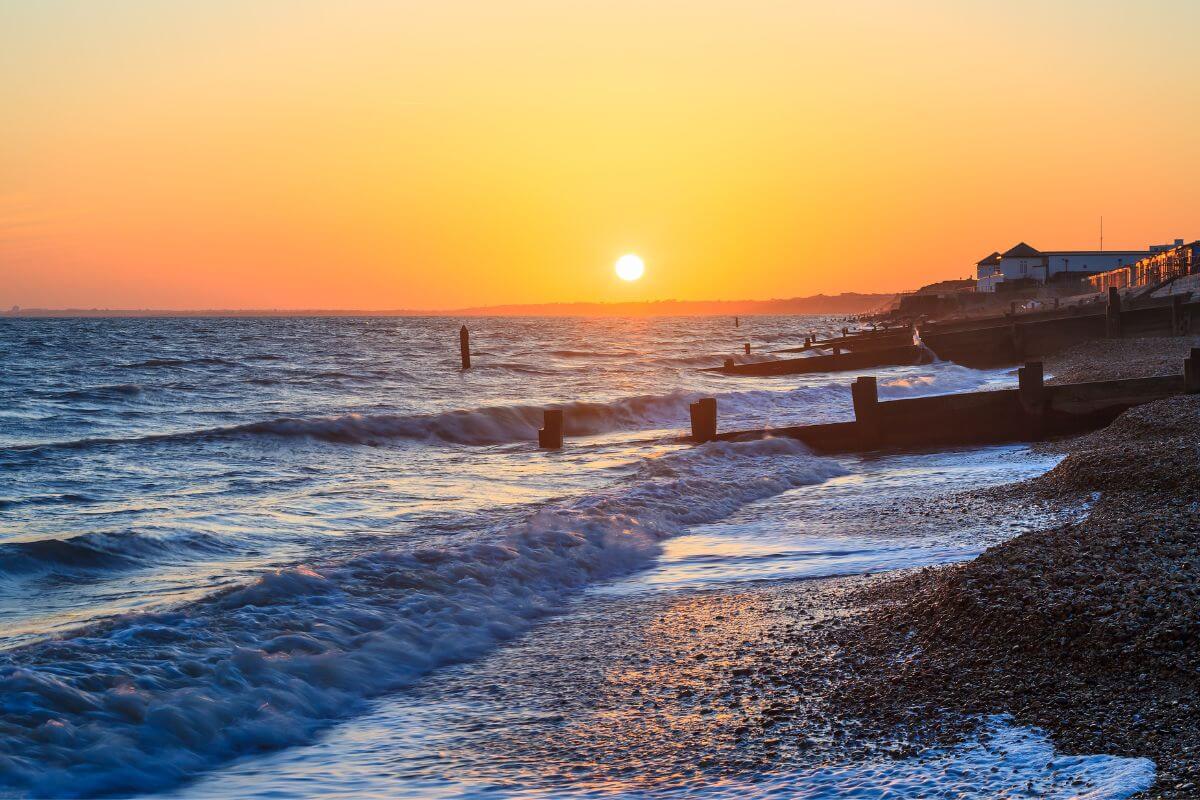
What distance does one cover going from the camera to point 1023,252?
4183 inches

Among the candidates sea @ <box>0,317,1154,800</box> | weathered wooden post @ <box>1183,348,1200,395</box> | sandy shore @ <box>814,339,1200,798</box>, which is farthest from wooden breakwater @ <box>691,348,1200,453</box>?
sandy shore @ <box>814,339,1200,798</box>

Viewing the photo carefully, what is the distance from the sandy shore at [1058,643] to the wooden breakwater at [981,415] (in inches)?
331

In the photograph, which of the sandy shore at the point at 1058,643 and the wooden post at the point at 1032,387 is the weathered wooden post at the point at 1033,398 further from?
the sandy shore at the point at 1058,643

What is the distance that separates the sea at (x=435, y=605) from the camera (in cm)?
450

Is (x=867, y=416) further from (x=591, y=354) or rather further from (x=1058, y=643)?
(x=591, y=354)

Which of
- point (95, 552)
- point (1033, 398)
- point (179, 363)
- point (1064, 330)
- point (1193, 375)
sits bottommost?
point (95, 552)

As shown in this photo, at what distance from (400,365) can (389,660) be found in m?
45.7

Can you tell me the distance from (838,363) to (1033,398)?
1076 inches

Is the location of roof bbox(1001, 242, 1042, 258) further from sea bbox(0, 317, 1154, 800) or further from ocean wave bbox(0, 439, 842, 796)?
ocean wave bbox(0, 439, 842, 796)

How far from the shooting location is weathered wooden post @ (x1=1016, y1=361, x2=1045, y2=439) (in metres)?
15.9

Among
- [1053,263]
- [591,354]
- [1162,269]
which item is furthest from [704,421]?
[1053,263]

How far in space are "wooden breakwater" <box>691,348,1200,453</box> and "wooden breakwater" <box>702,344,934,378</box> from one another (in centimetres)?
2551

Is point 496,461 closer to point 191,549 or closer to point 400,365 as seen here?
point 191,549

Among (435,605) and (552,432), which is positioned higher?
(552,432)
